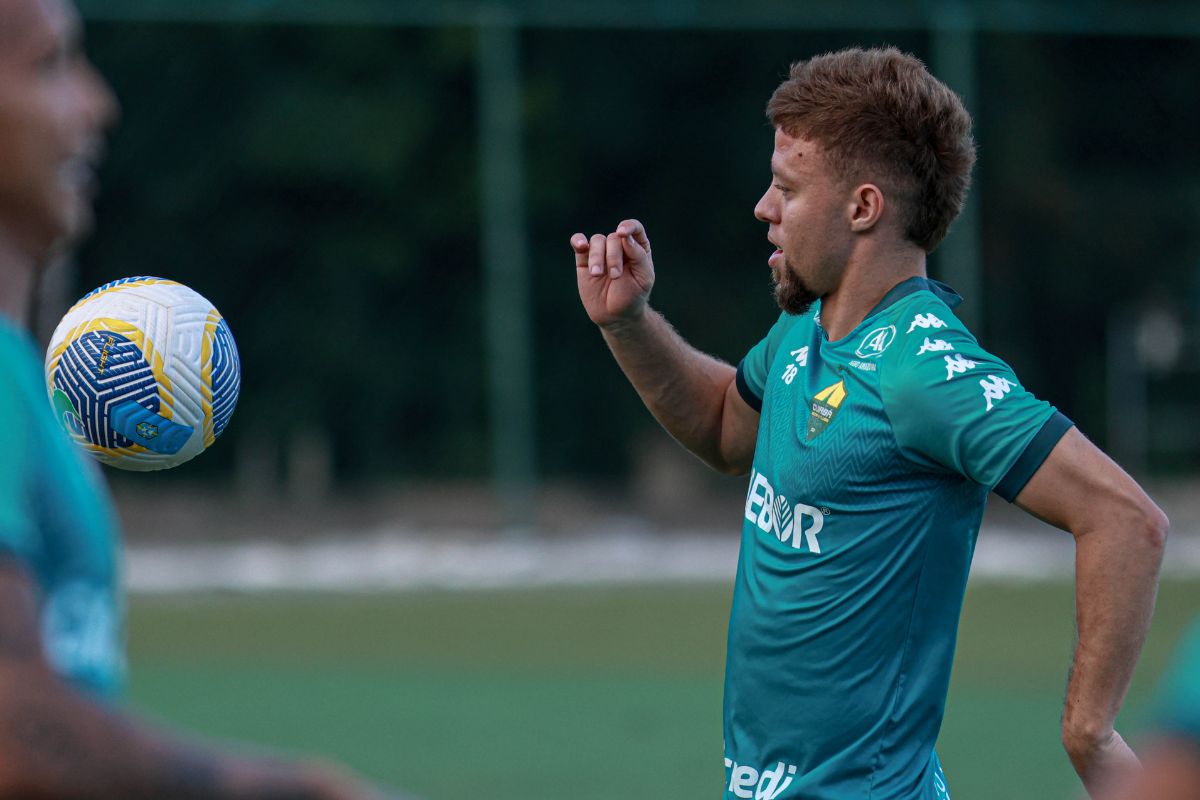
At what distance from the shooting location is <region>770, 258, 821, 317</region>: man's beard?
3441 millimetres

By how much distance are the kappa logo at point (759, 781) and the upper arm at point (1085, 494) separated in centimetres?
68

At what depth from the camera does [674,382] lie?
393 cm

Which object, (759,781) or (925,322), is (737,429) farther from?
(759,781)

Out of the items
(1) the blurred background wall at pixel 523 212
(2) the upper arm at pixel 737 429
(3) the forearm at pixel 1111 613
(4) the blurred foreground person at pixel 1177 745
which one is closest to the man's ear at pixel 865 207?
(2) the upper arm at pixel 737 429

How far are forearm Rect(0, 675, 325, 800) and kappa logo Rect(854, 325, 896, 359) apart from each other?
5.60 ft

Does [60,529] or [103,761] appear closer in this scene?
[103,761]

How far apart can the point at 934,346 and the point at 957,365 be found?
75 millimetres

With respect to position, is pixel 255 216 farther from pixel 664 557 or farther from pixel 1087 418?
→ pixel 1087 418

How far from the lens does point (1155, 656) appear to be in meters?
9.67

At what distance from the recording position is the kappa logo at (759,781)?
3207 millimetres

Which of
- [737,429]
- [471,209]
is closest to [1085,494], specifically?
[737,429]

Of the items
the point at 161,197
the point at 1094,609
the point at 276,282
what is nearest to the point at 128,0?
the point at 161,197

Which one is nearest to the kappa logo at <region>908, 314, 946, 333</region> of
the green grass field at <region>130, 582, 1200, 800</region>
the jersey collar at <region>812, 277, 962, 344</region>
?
the jersey collar at <region>812, 277, 962, 344</region>

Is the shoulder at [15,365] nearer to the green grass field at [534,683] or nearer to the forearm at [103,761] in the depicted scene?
the forearm at [103,761]
